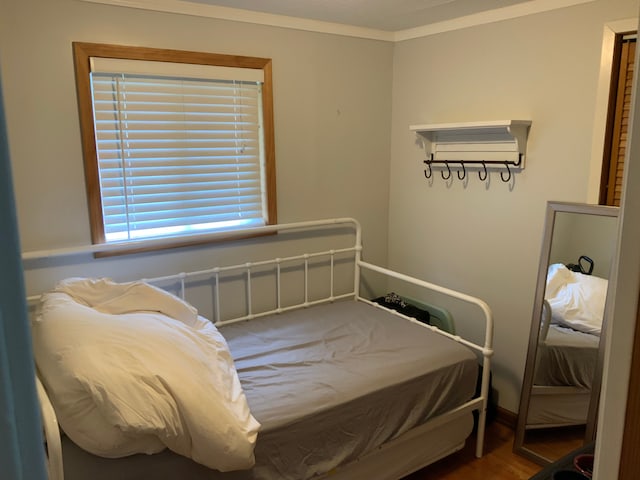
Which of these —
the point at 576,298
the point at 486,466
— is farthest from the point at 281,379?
the point at 576,298

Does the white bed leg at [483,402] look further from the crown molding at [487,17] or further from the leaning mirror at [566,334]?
the crown molding at [487,17]

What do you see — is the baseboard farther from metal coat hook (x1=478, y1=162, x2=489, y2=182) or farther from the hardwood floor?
metal coat hook (x1=478, y1=162, x2=489, y2=182)

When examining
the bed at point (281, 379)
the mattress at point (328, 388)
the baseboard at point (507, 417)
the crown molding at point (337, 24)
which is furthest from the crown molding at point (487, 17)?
the baseboard at point (507, 417)

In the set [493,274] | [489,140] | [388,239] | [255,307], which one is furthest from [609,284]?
[255,307]

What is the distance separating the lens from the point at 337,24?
274 centimetres

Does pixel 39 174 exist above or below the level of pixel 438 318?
above

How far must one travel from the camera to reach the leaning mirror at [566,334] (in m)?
2.12

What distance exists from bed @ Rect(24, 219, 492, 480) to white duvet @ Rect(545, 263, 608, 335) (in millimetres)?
363

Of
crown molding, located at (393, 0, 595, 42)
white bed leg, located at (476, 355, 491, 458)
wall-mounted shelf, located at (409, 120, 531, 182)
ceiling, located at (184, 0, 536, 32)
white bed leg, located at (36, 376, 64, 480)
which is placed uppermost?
ceiling, located at (184, 0, 536, 32)

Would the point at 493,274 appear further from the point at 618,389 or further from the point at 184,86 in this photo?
the point at 618,389

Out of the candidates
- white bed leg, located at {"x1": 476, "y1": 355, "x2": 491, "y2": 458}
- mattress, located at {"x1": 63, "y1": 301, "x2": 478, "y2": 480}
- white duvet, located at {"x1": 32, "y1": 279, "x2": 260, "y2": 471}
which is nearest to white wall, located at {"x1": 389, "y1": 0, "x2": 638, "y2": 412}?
white bed leg, located at {"x1": 476, "y1": 355, "x2": 491, "y2": 458}

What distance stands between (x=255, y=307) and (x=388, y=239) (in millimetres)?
1023

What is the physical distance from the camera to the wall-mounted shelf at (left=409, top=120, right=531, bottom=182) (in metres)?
2.38

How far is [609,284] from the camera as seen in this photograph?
6.73ft
